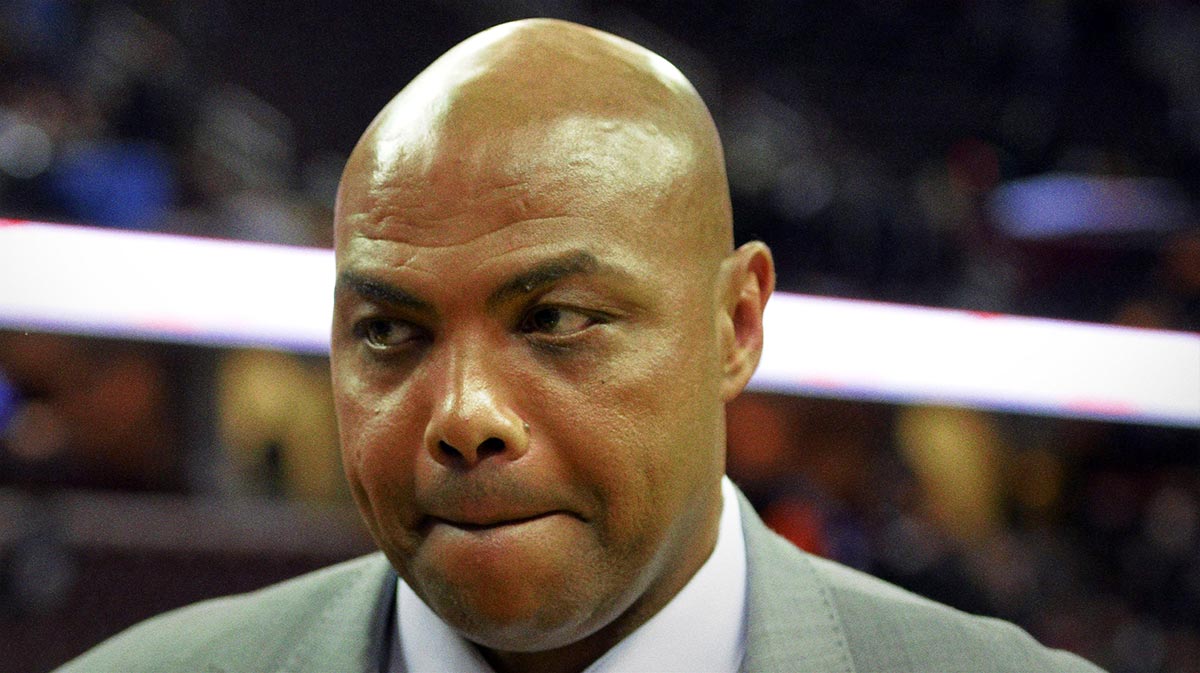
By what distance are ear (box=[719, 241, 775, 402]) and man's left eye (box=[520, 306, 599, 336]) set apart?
0.65 ft

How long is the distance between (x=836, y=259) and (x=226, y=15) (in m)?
3.20

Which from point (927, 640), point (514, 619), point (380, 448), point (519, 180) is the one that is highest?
point (519, 180)

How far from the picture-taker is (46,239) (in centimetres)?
187

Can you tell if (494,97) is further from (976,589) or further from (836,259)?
(836,259)

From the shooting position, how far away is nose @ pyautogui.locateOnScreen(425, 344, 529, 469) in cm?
114

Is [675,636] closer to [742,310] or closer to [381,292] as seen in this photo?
[742,310]

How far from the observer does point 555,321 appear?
120 cm

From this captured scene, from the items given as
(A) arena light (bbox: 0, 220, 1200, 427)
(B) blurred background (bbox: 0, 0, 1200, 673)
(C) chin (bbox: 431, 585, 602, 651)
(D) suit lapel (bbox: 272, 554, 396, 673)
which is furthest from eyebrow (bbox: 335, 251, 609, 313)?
(B) blurred background (bbox: 0, 0, 1200, 673)

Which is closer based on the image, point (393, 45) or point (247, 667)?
point (247, 667)

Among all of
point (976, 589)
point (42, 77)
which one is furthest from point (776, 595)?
point (42, 77)

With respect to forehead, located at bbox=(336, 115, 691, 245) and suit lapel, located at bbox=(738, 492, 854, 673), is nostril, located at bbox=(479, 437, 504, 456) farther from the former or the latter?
suit lapel, located at bbox=(738, 492, 854, 673)

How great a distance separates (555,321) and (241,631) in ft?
2.12

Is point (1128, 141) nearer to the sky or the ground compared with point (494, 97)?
nearer to the ground

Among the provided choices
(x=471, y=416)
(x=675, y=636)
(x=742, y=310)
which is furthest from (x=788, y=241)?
(x=471, y=416)
